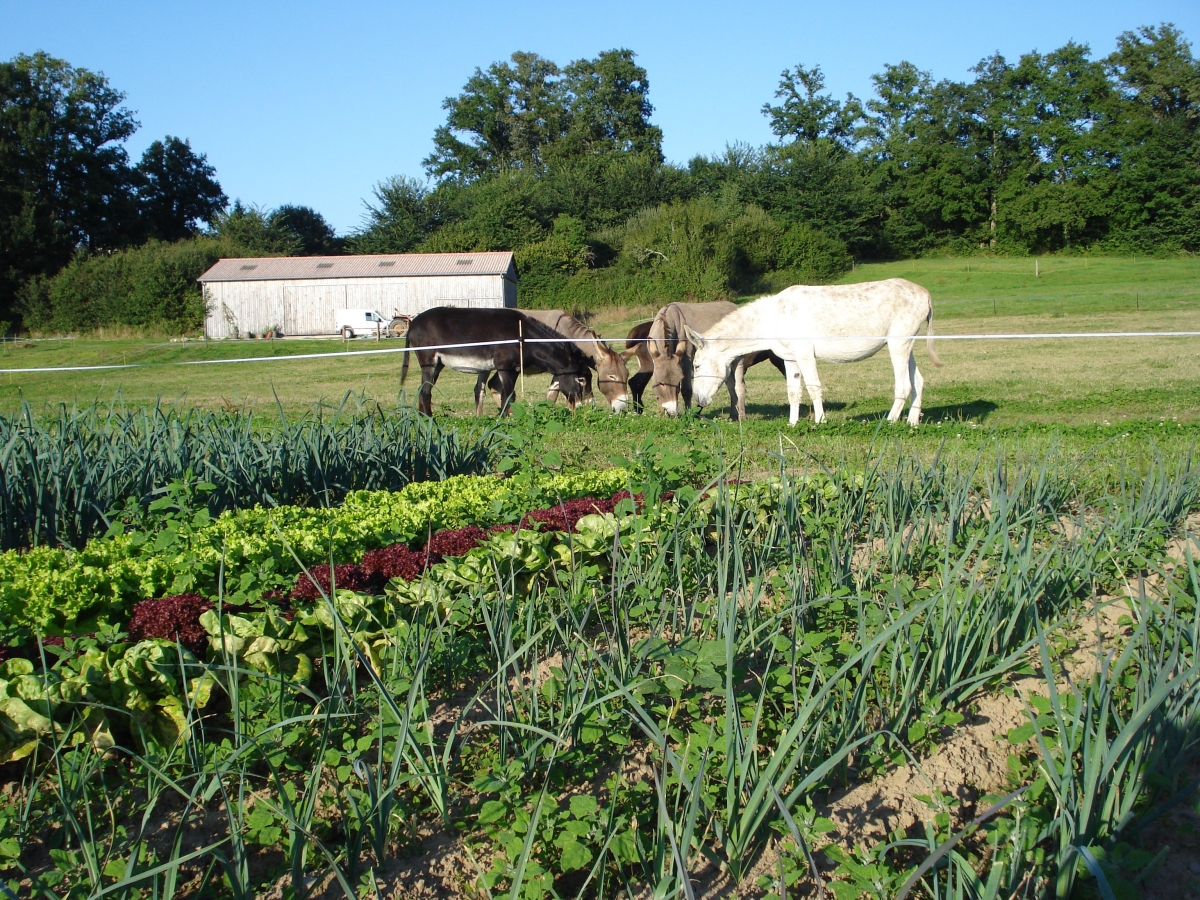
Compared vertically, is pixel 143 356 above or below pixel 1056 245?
below

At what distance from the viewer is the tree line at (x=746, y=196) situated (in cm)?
4544

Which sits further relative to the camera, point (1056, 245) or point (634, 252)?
point (1056, 245)

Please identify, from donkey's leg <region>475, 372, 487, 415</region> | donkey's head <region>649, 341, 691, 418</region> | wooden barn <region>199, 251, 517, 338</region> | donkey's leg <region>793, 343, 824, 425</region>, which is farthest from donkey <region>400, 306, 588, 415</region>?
wooden barn <region>199, 251, 517, 338</region>

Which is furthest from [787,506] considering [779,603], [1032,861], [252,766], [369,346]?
[369,346]

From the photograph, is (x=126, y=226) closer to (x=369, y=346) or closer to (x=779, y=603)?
(x=369, y=346)

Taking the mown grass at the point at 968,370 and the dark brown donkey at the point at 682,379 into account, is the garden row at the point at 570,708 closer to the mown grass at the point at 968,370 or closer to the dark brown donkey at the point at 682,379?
the mown grass at the point at 968,370

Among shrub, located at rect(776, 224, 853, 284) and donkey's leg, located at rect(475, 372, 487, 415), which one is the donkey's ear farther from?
shrub, located at rect(776, 224, 853, 284)

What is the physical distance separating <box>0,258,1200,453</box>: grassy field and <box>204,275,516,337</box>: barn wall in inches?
212

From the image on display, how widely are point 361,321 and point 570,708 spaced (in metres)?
39.0

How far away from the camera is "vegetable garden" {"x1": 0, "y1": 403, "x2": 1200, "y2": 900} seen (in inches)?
82.0

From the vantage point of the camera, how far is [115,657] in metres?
2.90

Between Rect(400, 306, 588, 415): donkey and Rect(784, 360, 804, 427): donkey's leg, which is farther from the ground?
Rect(400, 306, 588, 415): donkey

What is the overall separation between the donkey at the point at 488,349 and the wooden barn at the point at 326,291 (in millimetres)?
28997

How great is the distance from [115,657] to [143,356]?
92.7ft
